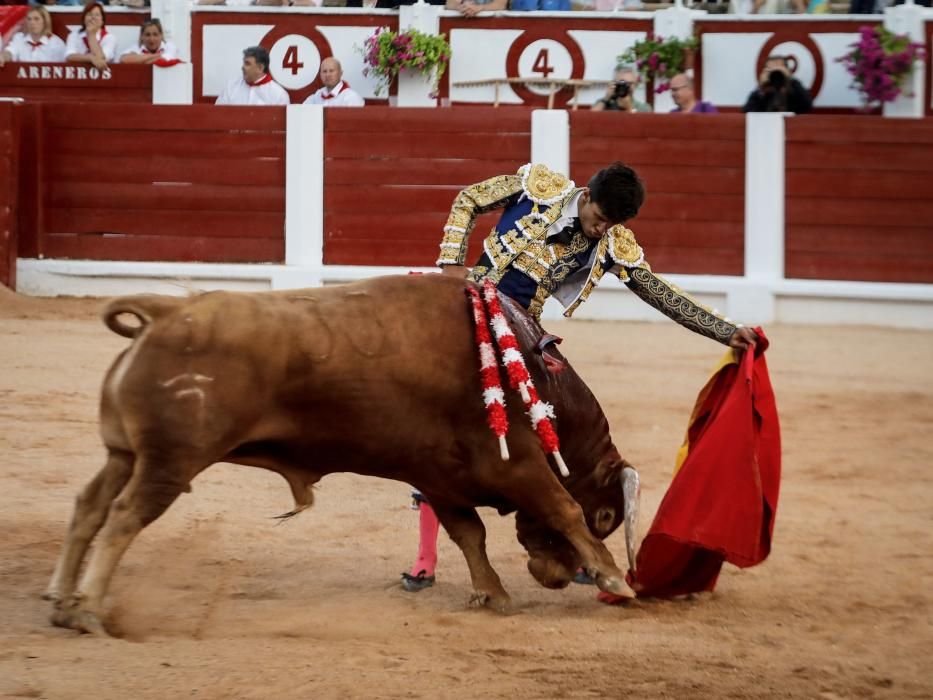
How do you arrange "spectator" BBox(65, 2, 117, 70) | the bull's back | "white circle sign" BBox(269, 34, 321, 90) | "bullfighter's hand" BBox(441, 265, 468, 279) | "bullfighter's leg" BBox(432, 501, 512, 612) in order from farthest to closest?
"white circle sign" BBox(269, 34, 321, 90), "spectator" BBox(65, 2, 117, 70), "bullfighter's hand" BBox(441, 265, 468, 279), "bullfighter's leg" BBox(432, 501, 512, 612), the bull's back

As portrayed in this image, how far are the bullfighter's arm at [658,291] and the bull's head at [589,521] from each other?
431 mm

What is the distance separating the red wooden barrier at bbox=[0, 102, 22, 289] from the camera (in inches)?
366

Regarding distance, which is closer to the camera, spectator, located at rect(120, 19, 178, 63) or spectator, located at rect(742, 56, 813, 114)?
spectator, located at rect(742, 56, 813, 114)

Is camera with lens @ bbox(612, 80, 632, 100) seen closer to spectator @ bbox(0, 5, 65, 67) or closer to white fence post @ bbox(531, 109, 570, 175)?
white fence post @ bbox(531, 109, 570, 175)

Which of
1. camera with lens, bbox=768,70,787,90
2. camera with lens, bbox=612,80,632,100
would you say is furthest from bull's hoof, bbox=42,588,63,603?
camera with lens, bbox=768,70,787,90

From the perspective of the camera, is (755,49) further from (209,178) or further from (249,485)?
(249,485)

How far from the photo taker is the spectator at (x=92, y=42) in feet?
34.2

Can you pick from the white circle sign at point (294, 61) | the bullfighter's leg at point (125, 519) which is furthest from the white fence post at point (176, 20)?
the bullfighter's leg at point (125, 519)

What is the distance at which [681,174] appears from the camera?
31.5 ft

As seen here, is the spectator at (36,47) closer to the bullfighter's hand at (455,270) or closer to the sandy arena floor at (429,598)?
the sandy arena floor at (429,598)

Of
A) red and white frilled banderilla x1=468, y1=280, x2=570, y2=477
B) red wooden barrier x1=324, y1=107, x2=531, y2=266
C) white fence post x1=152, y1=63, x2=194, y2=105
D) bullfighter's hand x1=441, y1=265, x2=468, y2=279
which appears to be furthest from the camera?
white fence post x1=152, y1=63, x2=194, y2=105

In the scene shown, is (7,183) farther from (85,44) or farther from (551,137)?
(551,137)

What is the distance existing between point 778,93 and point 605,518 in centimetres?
661

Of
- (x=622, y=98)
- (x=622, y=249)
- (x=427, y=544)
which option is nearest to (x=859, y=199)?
(x=622, y=98)
